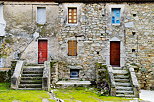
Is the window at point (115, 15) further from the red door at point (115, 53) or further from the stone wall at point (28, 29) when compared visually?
the stone wall at point (28, 29)

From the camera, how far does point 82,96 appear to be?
1071 centimetres

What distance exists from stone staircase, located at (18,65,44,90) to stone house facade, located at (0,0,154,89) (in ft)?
6.09

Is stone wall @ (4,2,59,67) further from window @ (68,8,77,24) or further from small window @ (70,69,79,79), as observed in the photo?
small window @ (70,69,79,79)

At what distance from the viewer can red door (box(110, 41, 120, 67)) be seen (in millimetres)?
14812

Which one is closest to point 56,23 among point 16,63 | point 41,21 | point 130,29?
point 41,21

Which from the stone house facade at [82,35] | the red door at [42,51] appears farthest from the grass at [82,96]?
the red door at [42,51]

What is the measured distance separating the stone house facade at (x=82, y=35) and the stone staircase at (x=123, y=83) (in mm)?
1617

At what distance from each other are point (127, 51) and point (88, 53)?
2.76m

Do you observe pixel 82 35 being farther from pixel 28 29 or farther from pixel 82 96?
pixel 82 96

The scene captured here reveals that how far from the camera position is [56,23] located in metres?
14.8

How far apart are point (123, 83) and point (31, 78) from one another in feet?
17.8

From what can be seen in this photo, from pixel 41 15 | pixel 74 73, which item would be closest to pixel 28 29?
pixel 41 15

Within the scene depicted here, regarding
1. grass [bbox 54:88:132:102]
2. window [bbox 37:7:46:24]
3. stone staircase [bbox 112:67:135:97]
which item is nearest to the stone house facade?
window [bbox 37:7:46:24]

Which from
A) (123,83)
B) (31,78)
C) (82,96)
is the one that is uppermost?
(31,78)
